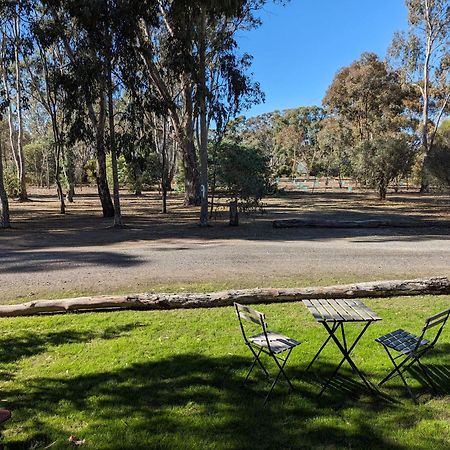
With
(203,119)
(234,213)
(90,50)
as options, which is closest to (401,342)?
(234,213)

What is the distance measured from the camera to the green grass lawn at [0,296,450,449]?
336 centimetres

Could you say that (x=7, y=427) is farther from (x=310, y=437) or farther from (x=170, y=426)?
(x=310, y=437)

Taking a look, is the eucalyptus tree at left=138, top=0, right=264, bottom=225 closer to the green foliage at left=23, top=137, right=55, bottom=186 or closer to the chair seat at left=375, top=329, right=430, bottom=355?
the chair seat at left=375, top=329, right=430, bottom=355

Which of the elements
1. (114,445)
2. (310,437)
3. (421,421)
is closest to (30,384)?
(114,445)

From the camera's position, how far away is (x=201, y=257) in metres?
10.7

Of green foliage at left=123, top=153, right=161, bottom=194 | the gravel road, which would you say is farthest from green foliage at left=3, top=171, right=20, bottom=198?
the gravel road

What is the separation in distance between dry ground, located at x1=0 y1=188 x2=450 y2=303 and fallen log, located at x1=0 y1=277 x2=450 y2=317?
31.4 inches

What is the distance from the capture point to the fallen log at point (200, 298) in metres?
6.63

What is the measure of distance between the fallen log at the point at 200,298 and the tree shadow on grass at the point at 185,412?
206 centimetres

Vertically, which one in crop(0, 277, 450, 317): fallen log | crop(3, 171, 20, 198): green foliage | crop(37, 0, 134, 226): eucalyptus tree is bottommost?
crop(0, 277, 450, 317): fallen log

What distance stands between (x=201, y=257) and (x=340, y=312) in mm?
6913

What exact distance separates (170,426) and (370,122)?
1874 inches

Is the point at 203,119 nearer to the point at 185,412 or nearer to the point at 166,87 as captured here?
the point at 166,87

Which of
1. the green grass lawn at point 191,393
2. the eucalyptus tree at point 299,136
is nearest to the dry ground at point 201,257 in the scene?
the green grass lawn at point 191,393
